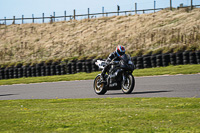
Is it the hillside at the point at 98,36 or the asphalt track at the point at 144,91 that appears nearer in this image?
the asphalt track at the point at 144,91

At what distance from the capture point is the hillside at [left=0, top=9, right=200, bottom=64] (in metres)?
35.8

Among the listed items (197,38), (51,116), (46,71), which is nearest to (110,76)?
(51,116)

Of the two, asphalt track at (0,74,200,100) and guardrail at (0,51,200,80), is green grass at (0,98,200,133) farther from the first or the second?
guardrail at (0,51,200,80)

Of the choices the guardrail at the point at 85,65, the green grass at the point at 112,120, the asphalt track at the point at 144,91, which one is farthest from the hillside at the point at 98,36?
the green grass at the point at 112,120

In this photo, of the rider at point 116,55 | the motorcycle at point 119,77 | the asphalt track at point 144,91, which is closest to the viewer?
the asphalt track at point 144,91

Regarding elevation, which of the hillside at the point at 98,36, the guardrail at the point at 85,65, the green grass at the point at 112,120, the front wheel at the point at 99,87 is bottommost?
the green grass at the point at 112,120

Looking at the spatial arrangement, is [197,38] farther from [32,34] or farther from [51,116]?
[32,34]

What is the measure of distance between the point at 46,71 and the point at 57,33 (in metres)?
25.6

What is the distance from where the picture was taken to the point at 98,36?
45750mm

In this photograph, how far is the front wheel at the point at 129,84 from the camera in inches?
450

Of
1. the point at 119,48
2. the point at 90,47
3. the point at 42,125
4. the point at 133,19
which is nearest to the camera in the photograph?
the point at 42,125

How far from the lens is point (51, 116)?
733cm

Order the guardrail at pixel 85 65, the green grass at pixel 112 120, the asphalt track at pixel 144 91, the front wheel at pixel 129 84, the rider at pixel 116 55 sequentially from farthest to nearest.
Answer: the guardrail at pixel 85 65, the rider at pixel 116 55, the front wheel at pixel 129 84, the asphalt track at pixel 144 91, the green grass at pixel 112 120

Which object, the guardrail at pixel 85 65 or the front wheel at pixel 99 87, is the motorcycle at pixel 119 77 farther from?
the guardrail at pixel 85 65
